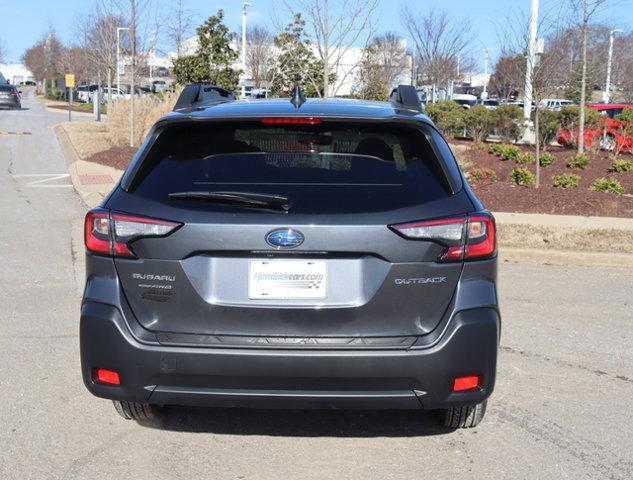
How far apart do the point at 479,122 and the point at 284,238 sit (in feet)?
64.7

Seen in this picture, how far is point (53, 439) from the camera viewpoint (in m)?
4.34

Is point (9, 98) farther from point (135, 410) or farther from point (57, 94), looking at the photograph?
point (135, 410)

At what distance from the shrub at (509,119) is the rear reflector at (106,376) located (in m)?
19.6

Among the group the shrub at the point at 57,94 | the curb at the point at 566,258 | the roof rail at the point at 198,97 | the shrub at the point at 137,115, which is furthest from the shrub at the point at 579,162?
the shrub at the point at 57,94

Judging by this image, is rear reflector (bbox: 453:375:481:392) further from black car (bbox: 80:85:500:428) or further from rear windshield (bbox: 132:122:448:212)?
rear windshield (bbox: 132:122:448:212)

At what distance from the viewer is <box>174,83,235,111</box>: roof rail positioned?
4.63m

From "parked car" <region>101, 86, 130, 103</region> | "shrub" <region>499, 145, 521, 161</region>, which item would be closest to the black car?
"shrub" <region>499, 145, 521, 161</region>

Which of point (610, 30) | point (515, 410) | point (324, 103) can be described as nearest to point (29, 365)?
point (324, 103)

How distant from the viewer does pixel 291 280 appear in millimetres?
3596

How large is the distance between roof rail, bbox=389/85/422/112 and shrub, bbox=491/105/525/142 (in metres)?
17.8

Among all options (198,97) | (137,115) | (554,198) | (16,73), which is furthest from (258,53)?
(16,73)

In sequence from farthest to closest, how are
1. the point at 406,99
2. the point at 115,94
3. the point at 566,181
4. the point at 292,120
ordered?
the point at 115,94, the point at 566,181, the point at 406,99, the point at 292,120

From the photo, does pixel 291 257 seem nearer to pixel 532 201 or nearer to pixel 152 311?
pixel 152 311

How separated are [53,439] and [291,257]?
1.72 meters
